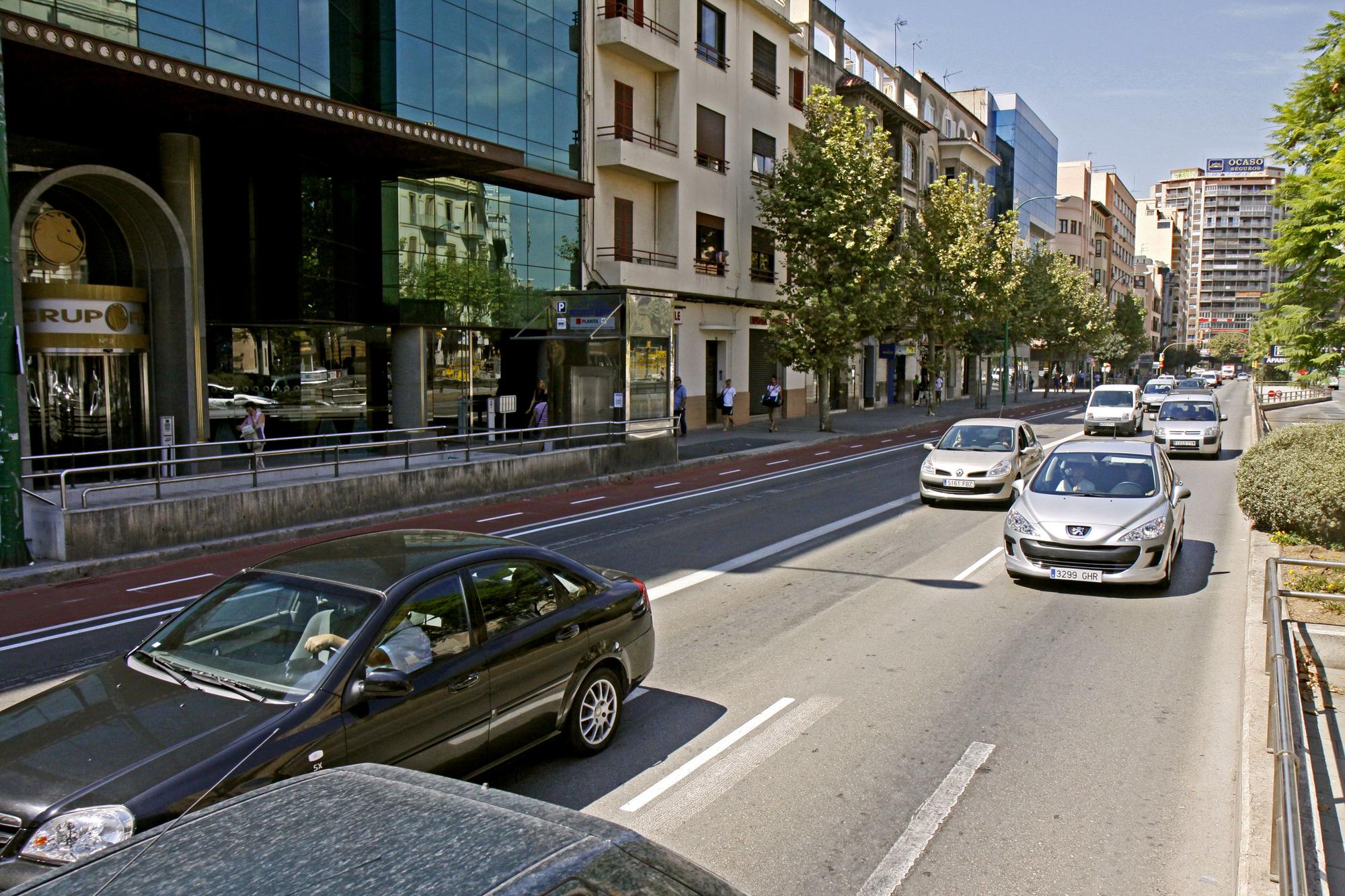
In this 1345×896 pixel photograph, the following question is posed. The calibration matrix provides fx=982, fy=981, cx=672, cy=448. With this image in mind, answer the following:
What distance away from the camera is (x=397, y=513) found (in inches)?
653

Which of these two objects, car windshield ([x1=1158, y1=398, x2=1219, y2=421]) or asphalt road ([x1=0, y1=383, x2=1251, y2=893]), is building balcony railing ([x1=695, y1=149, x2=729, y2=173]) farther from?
asphalt road ([x1=0, y1=383, x2=1251, y2=893])

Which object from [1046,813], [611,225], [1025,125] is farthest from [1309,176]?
[1025,125]

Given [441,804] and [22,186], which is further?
[22,186]

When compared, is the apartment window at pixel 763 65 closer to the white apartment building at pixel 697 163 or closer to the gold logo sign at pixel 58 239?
the white apartment building at pixel 697 163

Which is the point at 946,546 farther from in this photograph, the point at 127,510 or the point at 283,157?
the point at 283,157

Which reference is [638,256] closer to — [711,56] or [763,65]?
[711,56]

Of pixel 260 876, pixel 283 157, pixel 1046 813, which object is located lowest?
pixel 1046 813

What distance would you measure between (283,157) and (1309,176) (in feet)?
66.0

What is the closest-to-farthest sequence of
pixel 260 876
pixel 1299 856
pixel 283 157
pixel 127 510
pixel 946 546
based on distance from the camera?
pixel 260 876, pixel 1299 856, pixel 127 510, pixel 946 546, pixel 283 157

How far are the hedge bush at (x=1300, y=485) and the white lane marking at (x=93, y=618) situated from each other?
12.6 meters

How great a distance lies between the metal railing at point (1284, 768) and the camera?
3885 mm

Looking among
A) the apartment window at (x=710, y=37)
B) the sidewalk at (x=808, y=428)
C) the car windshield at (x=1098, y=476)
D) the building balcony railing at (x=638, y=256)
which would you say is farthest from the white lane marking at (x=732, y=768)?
the apartment window at (x=710, y=37)

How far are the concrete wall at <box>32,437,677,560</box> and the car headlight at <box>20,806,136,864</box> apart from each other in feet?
33.0

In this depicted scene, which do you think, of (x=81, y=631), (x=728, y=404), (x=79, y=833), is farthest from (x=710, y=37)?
(x=79, y=833)
